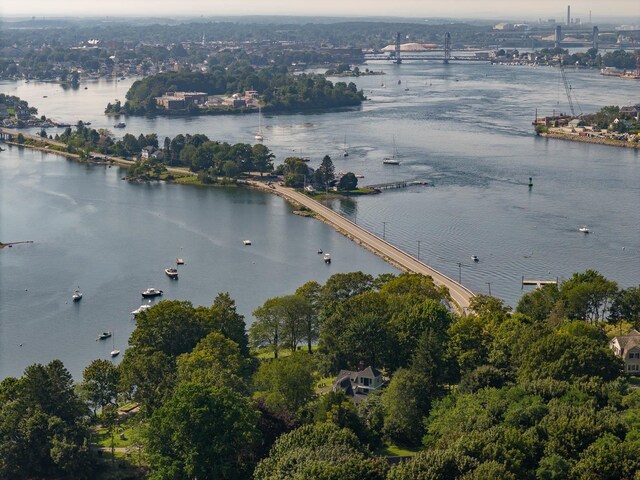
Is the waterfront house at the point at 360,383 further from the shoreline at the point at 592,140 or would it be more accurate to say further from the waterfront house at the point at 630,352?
the shoreline at the point at 592,140

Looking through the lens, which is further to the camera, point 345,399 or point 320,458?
point 345,399

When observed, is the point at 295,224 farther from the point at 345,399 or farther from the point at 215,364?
the point at 345,399

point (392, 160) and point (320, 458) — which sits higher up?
point (392, 160)

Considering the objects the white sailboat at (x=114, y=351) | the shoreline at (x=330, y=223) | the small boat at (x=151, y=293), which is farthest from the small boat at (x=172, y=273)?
→ the shoreline at (x=330, y=223)

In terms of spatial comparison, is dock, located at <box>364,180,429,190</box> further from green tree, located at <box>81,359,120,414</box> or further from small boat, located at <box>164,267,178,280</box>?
green tree, located at <box>81,359,120,414</box>

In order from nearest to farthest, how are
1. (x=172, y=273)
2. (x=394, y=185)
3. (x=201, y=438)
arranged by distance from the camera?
(x=201, y=438) → (x=172, y=273) → (x=394, y=185)

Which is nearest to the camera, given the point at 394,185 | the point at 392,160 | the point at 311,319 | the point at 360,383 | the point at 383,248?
the point at 360,383

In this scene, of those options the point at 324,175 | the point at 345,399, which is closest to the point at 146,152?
the point at 324,175
